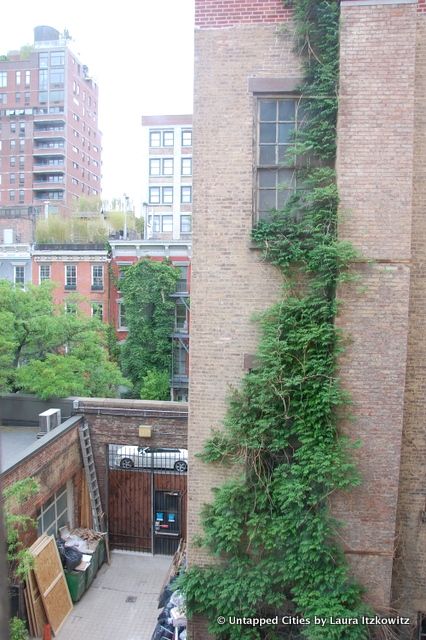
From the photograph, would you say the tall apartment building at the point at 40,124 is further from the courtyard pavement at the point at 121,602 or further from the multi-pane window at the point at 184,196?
the courtyard pavement at the point at 121,602

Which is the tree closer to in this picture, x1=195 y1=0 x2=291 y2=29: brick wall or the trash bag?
the trash bag

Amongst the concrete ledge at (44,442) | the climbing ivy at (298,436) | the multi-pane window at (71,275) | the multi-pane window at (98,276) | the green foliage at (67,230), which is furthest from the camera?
the green foliage at (67,230)

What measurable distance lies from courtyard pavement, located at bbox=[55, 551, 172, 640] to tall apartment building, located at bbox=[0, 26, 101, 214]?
2358 inches

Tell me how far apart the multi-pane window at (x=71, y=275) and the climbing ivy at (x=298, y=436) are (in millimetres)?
30725

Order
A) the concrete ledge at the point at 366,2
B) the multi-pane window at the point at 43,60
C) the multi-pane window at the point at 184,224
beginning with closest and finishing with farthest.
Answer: the concrete ledge at the point at 366,2
the multi-pane window at the point at 184,224
the multi-pane window at the point at 43,60

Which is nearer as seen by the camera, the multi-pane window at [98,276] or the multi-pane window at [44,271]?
the multi-pane window at [98,276]

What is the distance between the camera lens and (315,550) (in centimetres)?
664

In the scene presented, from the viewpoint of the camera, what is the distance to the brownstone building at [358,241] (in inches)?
259

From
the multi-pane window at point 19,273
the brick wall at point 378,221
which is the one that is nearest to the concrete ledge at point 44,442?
the brick wall at point 378,221

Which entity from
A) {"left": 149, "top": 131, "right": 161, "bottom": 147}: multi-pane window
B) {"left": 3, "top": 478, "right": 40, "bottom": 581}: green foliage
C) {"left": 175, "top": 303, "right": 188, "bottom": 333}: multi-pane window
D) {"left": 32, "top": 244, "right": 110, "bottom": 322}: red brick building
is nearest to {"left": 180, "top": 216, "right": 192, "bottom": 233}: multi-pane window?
{"left": 149, "top": 131, "right": 161, "bottom": 147}: multi-pane window

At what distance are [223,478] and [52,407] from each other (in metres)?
8.86

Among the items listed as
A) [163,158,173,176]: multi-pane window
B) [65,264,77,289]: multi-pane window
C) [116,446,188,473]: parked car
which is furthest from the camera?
[163,158,173,176]: multi-pane window

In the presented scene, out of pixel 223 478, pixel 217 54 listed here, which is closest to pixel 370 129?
pixel 217 54

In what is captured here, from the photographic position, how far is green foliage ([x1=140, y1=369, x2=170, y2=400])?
3203 cm
